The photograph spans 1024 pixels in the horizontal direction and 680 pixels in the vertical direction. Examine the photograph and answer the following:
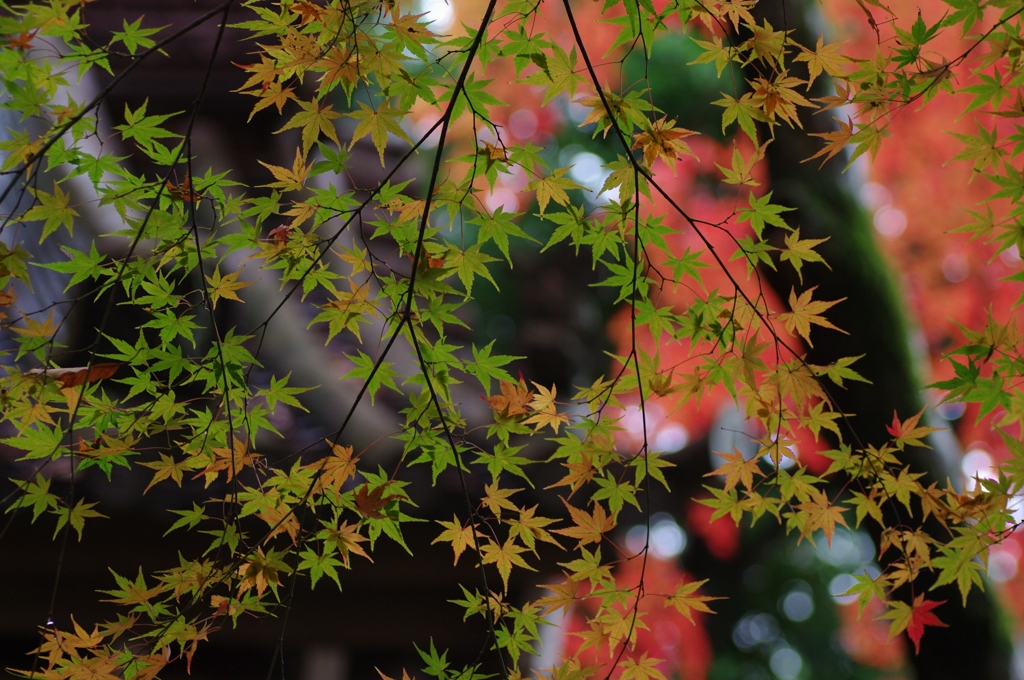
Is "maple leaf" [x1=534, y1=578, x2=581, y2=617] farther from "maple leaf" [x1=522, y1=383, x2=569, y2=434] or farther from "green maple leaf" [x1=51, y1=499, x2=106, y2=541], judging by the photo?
"green maple leaf" [x1=51, y1=499, x2=106, y2=541]

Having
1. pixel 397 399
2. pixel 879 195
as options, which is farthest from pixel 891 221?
pixel 397 399

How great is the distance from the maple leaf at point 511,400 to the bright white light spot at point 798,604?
7878mm

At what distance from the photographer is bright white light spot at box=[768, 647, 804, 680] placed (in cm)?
836

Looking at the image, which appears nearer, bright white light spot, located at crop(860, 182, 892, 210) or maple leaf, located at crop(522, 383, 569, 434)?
maple leaf, located at crop(522, 383, 569, 434)

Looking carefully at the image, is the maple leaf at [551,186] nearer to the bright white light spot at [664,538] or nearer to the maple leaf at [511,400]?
the maple leaf at [511,400]

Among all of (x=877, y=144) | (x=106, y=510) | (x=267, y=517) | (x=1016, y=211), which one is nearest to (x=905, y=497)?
(x=1016, y=211)

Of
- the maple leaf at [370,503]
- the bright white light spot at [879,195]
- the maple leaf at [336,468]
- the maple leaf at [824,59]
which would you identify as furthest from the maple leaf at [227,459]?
the bright white light spot at [879,195]

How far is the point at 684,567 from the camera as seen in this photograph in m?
7.84

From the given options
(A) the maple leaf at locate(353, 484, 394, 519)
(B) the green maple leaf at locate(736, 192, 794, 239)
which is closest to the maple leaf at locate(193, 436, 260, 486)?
(A) the maple leaf at locate(353, 484, 394, 519)

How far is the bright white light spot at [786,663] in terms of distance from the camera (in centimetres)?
836

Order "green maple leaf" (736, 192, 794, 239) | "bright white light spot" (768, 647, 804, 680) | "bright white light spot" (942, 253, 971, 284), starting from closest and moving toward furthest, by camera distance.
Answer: "green maple leaf" (736, 192, 794, 239)
"bright white light spot" (942, 253, 971, 284)
"bright white light spot" (768, 647, 804, 680)

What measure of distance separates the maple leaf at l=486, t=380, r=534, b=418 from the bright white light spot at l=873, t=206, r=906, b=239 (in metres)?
7.22

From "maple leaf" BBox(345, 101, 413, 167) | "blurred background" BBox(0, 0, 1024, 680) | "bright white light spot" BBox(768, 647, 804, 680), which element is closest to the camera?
"maple leaf" BBox(345, 101, 413, 167)

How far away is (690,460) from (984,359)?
456 cm
